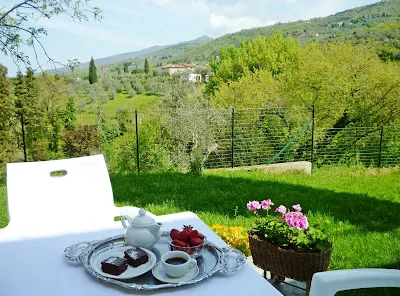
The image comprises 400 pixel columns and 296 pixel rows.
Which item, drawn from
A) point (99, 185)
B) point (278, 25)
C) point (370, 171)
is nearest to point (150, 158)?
point (370, 171)

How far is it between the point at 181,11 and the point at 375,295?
24775 millimetres

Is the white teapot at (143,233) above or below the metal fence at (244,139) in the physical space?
above

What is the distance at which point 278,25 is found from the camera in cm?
3102

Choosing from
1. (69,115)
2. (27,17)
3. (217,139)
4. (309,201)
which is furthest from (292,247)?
(69,115)

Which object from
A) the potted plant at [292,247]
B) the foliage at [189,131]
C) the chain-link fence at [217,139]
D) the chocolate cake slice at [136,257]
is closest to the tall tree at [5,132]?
the chain-link fence at [217,139]

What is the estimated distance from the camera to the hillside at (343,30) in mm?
20359

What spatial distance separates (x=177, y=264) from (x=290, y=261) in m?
1.01

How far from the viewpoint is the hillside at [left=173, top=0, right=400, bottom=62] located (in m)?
20.4

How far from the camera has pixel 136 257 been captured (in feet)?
3.92

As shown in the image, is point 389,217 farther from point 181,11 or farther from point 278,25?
point 278,25

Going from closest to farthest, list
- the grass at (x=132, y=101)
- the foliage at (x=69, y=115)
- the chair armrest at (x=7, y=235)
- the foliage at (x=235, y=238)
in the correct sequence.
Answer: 1. the chair armrest at (x=7, y=235)
2. the foliage at (x=235, y=238)
3. the foliage at (x=69, y=115)
4. the grass at (x=132, y=101)

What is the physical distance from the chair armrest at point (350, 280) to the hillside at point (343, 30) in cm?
1949

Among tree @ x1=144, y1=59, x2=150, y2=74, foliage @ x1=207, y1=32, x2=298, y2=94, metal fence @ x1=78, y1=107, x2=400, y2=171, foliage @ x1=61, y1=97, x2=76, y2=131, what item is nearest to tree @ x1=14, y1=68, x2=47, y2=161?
foliage @ x1=61, y1=97, x2=76, y2=131

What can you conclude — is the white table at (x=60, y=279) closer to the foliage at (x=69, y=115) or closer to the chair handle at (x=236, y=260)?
the chair handle at (x=236, y=260)
